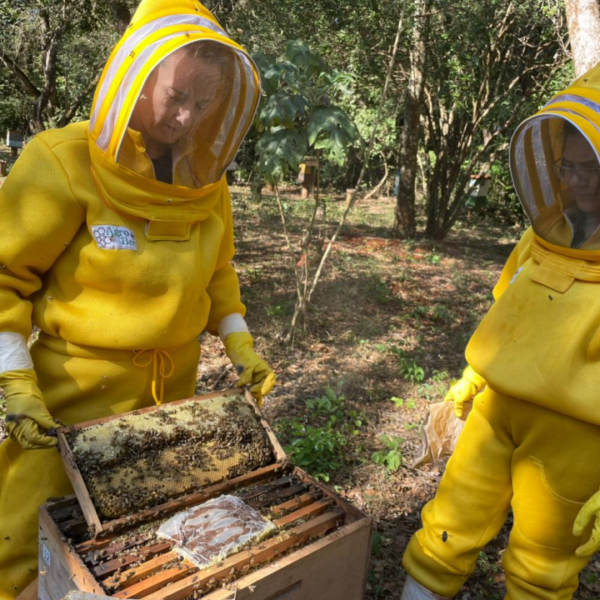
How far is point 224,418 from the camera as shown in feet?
6.59

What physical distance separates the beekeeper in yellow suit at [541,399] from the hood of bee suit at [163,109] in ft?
3.76

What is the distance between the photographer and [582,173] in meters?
1.95

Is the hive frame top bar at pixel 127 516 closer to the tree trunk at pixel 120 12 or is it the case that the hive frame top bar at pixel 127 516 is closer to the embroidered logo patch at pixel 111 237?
the embroidered logo patch at pixel 111 237

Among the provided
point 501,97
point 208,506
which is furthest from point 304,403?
point 501,97

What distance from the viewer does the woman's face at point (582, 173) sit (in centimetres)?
191

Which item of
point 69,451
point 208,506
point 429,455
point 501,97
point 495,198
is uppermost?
point 501,97

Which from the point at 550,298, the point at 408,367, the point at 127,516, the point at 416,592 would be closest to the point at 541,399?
the point at 550,298

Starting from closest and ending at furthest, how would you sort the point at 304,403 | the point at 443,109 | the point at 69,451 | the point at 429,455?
the point at 69,451
the point at 429,455
the point at 304,403
the point at 443,109

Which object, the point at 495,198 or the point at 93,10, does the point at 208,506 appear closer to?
the point at 93,10

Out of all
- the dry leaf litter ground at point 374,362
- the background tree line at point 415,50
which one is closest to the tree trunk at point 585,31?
the dry leaf litter ground at point 374,362

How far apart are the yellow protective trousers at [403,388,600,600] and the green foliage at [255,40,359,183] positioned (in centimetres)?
224

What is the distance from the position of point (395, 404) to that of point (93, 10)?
26.4 ft

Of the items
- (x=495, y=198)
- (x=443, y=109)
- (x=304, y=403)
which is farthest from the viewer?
(x=495, y=198)

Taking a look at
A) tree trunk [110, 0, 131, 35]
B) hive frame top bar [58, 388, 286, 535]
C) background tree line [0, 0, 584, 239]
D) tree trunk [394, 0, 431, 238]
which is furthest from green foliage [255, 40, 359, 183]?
tree trunk [394, 0, 431, 238]
